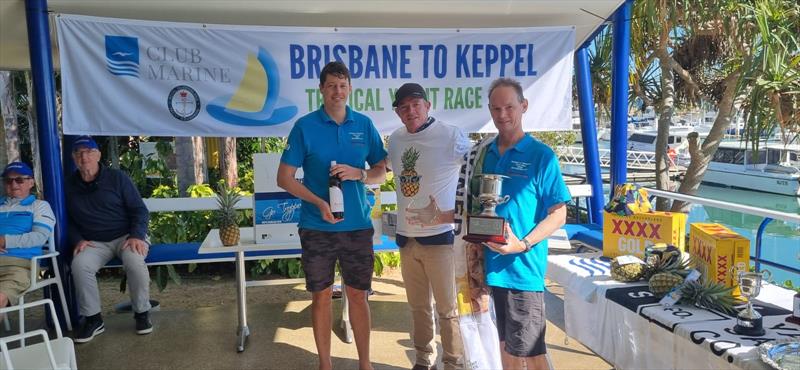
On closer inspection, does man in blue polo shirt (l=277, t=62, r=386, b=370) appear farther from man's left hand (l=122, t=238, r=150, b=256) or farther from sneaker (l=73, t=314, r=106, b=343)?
sneaker (l=73, t=314, r=106, b=343)

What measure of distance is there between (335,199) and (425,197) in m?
0.48

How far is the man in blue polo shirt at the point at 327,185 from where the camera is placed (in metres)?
3.04

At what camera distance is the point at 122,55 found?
4582 millimetres

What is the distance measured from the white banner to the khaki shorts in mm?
1074

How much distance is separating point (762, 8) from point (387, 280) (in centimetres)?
559

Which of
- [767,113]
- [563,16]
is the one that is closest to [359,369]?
[563,16]

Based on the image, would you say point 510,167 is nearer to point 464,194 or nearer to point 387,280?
point 464,194

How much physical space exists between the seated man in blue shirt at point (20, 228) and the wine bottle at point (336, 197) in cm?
247

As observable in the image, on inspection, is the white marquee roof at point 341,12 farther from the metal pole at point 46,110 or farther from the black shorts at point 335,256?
the black shorts at point 335,256

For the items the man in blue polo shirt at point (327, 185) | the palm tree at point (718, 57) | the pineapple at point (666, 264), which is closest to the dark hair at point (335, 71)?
the man in blue polo shirt at point (327, 185)

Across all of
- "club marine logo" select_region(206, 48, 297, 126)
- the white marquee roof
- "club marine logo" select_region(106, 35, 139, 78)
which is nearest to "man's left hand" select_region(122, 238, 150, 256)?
"club marine logo" select_region(206, 48, 297, 126)

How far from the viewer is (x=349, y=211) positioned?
3146 mm

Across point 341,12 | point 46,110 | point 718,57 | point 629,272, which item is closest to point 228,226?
point 46,110

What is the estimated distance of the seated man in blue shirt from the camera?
401 cm
